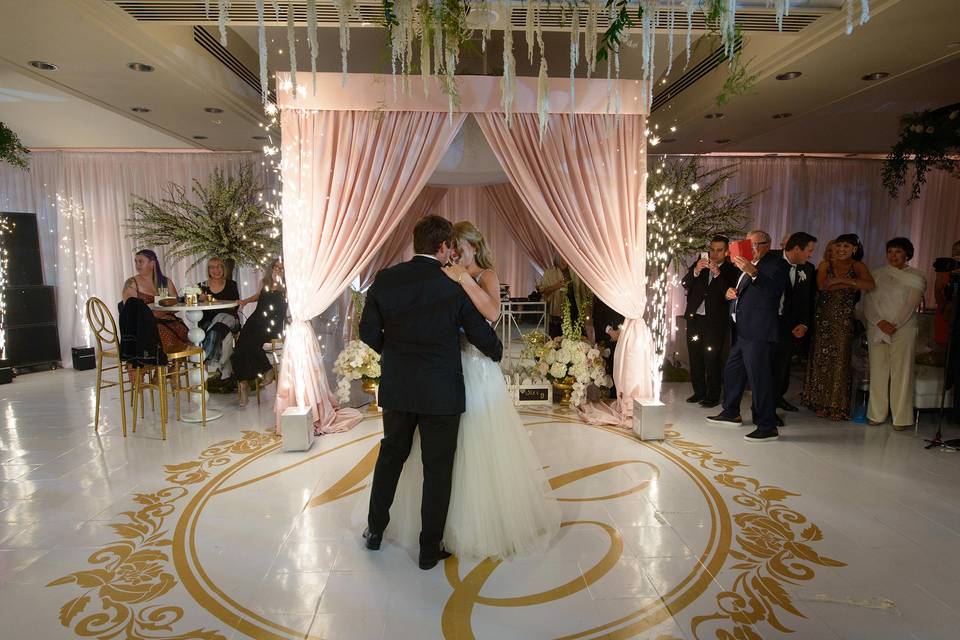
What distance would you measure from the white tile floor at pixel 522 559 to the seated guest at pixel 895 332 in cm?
43

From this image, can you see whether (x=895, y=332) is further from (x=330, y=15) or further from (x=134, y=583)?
(x=134, y=583)

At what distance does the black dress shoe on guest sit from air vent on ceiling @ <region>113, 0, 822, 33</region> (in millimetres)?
2913

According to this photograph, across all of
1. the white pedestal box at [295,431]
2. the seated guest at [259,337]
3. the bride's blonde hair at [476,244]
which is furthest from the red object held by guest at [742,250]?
the seated guest at [259,337]

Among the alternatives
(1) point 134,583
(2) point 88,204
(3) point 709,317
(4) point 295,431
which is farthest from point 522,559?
(2) point 88,204

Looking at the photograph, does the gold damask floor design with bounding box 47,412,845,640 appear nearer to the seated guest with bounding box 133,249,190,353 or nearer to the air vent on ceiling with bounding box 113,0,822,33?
the seated guest with bounding box 133,249,190,353

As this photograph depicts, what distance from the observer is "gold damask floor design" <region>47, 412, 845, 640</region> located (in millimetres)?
2158

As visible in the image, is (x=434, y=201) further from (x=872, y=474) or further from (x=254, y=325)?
(x=872, y=474)

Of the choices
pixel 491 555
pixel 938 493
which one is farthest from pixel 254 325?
pixel 938 493

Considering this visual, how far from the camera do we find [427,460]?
2.45m

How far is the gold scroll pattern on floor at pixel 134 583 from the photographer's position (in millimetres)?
2139

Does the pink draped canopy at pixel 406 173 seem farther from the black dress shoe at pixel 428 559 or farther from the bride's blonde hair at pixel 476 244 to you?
the black dress shoe at pixel 428 559

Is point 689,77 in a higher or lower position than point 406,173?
higher

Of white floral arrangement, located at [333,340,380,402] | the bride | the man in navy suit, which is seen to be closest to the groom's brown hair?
the bride

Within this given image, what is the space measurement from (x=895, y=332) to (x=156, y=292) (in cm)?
657
